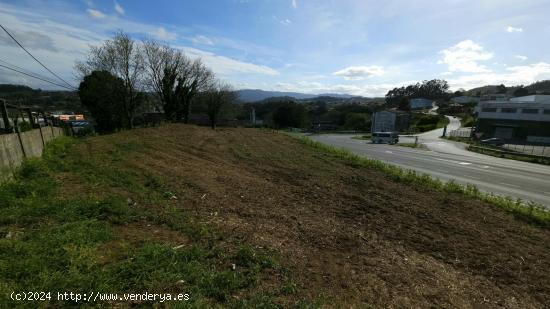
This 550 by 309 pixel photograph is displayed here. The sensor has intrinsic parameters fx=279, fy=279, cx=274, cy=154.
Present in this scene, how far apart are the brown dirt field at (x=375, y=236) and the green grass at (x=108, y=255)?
0.51 m

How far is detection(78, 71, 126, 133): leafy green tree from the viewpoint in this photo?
97.6 ft

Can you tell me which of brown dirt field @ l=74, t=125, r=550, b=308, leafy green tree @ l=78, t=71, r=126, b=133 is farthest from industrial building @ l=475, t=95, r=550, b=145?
leafy green tree @ l=78, t=71, r=126, b=133

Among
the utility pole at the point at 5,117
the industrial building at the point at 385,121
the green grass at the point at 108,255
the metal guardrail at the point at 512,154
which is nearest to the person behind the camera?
the green grass at the point at 108,255

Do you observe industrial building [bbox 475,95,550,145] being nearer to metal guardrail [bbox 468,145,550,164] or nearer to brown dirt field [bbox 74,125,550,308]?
metal guardrail [bbox 468,145,550,164]

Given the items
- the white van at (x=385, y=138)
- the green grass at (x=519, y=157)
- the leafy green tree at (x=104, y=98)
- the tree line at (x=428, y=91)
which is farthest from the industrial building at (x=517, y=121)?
the tree line at (x=428, y=91)

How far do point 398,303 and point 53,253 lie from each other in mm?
4793

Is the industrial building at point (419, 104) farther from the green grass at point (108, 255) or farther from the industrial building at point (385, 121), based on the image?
the green grass at point (108, 255)

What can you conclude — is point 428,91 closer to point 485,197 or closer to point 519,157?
point 519,157

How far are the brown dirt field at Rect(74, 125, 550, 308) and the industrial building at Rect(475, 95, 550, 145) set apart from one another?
217 ft

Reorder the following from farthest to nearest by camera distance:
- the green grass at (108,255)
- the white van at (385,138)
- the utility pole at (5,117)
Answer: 1. the white van at (385,138)
2. the utility pole at (5,117)
3. the green grass at (108,255)

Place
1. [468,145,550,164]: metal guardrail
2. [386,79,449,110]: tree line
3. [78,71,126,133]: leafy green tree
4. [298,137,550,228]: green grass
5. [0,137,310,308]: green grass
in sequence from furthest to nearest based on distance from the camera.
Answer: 1. [386,79,449,110]: tree line
2. [468,145,550,164]: metal guardrail
3. [78,71,126,133]: leafy green tree
4. [298,137,550,228]: green grass
5. [0,137,310,308]: green grass

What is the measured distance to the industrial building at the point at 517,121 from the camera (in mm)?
64000

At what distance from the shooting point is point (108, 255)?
13.0 ft

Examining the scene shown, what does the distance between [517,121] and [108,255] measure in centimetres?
8995
